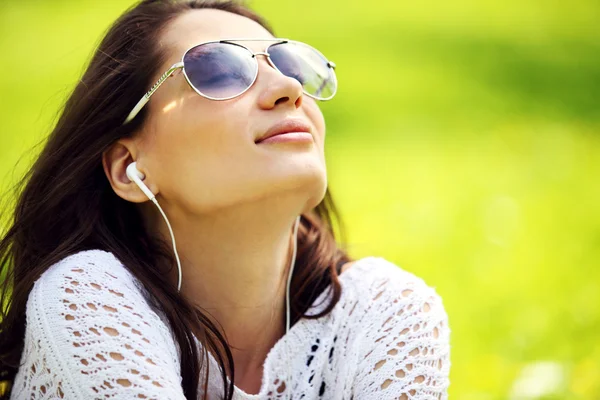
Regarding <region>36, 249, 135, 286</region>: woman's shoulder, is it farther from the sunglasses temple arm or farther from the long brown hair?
the sunglasses temple arm

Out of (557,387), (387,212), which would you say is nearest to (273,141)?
(557,387)

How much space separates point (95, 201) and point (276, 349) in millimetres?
856

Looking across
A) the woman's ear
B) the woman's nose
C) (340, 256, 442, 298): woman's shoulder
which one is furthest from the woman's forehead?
(340, 256, 442, 298): woman's shoulder

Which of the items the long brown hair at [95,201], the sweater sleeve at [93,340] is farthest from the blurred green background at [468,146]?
the sweater sleeve at [93,340]

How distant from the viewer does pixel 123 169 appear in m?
2.86

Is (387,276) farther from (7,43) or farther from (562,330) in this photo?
(7,43)

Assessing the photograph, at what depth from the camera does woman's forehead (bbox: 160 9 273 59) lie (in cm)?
283

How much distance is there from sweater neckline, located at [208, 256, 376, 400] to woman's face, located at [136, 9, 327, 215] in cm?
39

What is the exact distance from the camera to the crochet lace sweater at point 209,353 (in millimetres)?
2344

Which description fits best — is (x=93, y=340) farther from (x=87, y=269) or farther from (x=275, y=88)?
(x=275, y=88)

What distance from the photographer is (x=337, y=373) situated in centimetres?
278

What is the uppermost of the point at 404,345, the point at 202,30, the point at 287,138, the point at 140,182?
the point at 202,30

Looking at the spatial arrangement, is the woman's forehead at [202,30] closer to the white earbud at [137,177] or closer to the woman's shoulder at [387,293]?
the white earbud at [137,177]

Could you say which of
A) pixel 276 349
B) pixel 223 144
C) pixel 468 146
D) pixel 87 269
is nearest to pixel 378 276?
pixel 276 349
